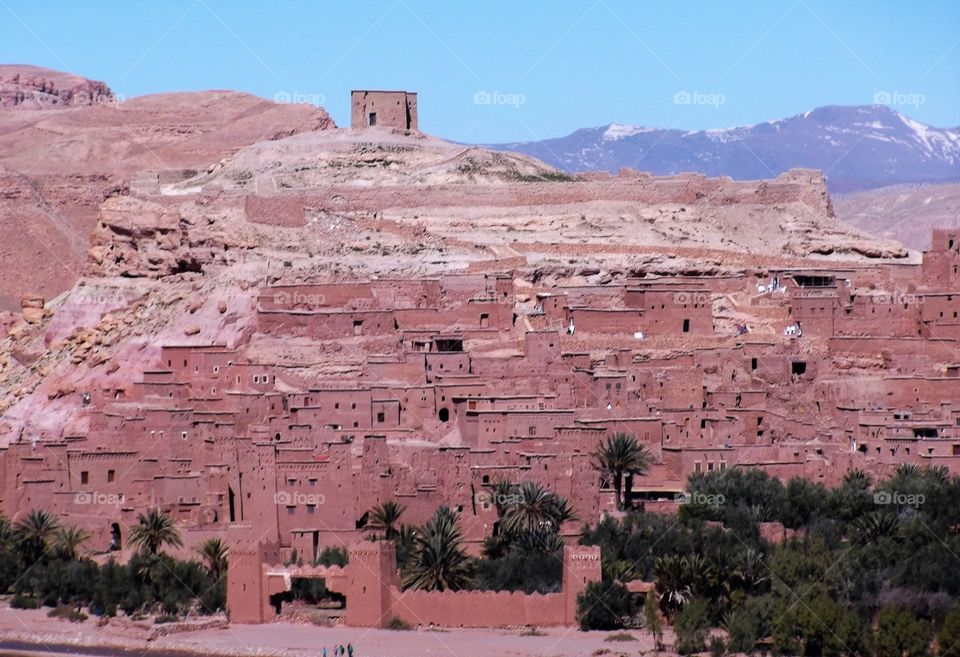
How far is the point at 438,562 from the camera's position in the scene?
44750mm

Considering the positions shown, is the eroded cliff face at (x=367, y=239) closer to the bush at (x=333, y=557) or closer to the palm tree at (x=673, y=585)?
the bush at (x=333, y=557)

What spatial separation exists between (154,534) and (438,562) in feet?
19.6

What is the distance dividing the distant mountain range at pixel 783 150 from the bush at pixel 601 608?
4624 inches

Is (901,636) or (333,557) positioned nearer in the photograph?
(901,636)

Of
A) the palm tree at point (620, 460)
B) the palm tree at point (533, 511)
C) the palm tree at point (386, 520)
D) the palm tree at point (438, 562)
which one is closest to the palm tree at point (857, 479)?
the palm tree at point (620, 460)

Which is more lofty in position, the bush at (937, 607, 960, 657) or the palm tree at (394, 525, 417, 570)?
the palm tree at (394, 525, 417, 570)

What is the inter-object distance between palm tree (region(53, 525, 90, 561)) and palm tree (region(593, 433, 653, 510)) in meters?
10.1

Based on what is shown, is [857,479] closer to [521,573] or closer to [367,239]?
[521,573]

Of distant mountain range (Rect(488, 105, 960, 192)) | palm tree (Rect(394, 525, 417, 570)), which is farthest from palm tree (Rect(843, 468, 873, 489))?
distant mountain range (Rect(488, 105, 960, 192))

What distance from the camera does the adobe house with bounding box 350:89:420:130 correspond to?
7688cm

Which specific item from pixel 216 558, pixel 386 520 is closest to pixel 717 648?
pixel 386 520

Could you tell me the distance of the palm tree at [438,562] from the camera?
44.7 metres

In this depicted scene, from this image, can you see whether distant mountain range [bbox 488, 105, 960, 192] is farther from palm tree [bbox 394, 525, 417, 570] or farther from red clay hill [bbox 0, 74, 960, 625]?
palm tree [bbox 394, 525, 417, 570]

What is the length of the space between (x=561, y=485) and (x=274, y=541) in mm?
5477
